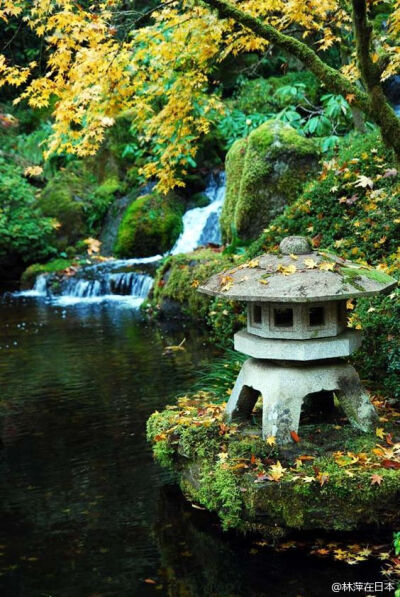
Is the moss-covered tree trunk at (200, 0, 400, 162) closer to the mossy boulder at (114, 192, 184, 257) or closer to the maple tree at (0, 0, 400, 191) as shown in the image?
the maple tree at (0, 0, 400, 191)

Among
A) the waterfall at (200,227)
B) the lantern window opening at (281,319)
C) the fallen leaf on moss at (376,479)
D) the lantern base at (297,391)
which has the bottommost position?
the fallen leaf on moss at (376,479)

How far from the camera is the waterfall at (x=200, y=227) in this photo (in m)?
18.1

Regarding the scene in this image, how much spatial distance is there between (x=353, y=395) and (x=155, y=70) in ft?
15.3

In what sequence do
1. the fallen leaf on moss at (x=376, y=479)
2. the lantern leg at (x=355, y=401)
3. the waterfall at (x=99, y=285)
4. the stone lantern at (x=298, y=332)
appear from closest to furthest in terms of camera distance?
the fallen leaf on moss at (x=376, y=479), the stone lantern at (x=298, y=332), the lantern leg at (x=355, y=401), the waterfall at (x=99, y=285)

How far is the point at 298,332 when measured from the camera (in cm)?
510

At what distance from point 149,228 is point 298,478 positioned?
14.3 m

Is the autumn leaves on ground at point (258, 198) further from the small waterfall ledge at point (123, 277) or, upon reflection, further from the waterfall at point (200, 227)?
the waterfall at point (200, 227)

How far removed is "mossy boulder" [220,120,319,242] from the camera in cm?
1261

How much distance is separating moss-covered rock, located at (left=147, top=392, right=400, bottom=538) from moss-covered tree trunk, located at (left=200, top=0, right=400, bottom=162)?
2.54m

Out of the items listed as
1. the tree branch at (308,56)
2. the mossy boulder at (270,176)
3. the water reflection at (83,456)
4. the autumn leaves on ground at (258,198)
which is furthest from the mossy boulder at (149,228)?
the tree branch at (308,56)

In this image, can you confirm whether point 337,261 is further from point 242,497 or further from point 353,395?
point 242,497

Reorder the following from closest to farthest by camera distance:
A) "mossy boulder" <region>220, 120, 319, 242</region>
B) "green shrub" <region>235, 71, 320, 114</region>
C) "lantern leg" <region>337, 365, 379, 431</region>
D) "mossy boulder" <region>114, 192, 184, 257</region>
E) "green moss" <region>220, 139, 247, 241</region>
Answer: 1. "lantern leg" <region>337, 365, 379, 431</region>
2. "mossy boulder" <region>220, 120, 319, 242</region>
3. "green moss" <region>220, 139, 247, 241</region>
4. "mossy boulder" <region>114, 192, 184, 257</region>
5. "green shrub" <region>235, 71, 320, 114</region>

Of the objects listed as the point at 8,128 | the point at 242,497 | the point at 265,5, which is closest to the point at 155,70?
the point at 265,5

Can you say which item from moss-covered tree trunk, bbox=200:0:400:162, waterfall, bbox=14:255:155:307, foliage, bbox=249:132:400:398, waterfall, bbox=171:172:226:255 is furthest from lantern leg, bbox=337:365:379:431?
waterfall, bbox=171:172:226:255
